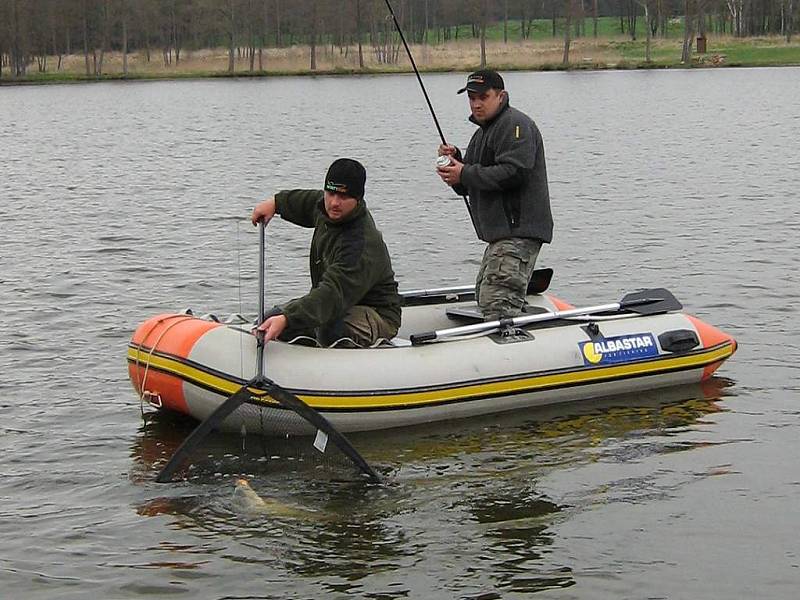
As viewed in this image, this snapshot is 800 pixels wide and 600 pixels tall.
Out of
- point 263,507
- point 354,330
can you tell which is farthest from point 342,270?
point 263,507

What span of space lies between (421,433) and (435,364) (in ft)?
1.51

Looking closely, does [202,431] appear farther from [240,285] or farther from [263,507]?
[240,285]

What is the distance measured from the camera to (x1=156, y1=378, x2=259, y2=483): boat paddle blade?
7.28 metres

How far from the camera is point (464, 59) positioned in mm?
73438

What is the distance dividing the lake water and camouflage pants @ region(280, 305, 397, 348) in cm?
68

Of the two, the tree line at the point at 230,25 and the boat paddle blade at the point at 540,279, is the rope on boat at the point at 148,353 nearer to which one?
the boat paddle blade at the point at 540,279

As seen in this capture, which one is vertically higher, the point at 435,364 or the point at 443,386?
the point at 435,364

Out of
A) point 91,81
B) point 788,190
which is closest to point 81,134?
point 788,190

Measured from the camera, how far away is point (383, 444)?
8.09 m

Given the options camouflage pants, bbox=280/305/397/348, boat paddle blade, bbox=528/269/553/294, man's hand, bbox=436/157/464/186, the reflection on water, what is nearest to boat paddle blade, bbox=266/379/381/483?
the reflection on water

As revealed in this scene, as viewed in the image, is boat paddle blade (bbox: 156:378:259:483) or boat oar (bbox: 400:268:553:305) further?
boat oar (bbox: 400:268:553:305)

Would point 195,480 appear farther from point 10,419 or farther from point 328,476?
point 10,419

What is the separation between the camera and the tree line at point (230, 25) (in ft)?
260

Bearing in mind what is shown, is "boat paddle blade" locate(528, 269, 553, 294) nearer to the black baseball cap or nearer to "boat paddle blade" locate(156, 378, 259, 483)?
the black baseball cap
